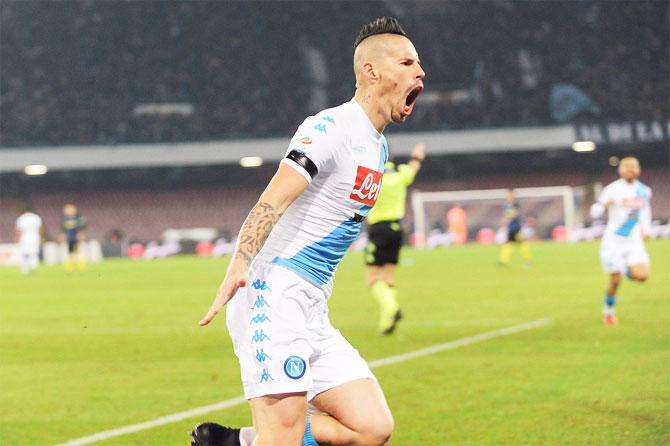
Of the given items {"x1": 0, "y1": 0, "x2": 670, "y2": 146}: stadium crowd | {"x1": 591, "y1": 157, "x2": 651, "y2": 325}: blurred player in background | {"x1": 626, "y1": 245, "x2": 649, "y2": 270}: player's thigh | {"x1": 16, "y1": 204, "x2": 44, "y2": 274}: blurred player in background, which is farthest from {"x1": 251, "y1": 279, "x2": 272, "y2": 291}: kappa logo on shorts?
{"x1": 0, "y1": 0, "x2": 670, "y2": 146}: stadium crowd

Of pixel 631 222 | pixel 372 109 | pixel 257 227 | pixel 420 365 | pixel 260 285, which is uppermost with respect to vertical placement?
pixel 631 222

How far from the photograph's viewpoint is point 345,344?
14.2 ft

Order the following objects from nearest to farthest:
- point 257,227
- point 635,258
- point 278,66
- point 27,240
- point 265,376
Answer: point 257,227
point 265,376
point 635,258
point 27,240
point 278,66

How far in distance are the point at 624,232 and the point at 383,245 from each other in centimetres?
310

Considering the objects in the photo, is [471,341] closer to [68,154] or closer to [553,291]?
[553,291]

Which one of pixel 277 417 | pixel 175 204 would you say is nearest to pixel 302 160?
pixel 277 417

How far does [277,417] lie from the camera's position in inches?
A: 155

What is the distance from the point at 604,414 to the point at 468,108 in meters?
Result: 46.7

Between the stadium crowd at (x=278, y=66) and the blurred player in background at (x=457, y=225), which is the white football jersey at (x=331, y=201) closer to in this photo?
the blurred player in background at (x=457, y=225)

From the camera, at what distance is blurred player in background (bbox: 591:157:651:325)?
1334 centimetres

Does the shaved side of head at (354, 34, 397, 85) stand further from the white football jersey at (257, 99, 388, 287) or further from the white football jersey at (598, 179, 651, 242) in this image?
the white football jersey at (598, 179, 651, 242)

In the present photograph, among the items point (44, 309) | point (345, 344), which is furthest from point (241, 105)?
point (345, 344)

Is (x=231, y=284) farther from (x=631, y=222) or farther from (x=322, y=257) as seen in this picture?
(x=631, y=222)

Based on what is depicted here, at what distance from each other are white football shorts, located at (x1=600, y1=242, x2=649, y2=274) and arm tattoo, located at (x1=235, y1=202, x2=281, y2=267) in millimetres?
10181
